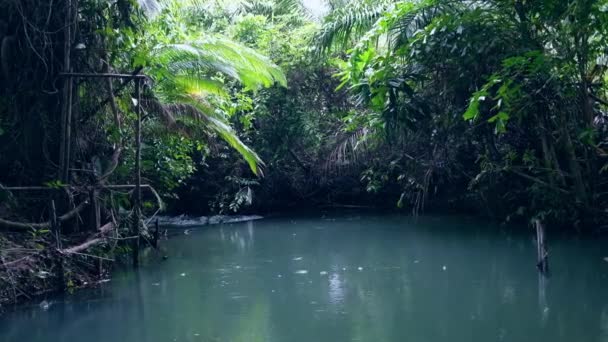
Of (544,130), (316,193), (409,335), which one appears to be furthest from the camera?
(316,193)

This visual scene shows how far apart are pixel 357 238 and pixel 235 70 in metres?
3.34

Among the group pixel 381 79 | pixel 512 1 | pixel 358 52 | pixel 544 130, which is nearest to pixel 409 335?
pixel 381 79

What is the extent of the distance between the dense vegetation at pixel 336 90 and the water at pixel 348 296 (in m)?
0.72

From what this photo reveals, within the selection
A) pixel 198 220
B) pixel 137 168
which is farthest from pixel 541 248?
pixel 198 220

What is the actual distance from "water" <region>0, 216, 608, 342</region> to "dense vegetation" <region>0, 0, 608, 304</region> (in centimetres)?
72

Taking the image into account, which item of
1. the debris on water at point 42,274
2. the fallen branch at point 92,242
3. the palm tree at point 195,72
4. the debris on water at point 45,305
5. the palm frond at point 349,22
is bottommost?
the debris on water at point 45,305

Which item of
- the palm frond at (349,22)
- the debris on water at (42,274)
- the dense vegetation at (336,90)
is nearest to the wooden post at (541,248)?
the dense vegetation at (336,90)

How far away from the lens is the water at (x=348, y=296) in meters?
5.46

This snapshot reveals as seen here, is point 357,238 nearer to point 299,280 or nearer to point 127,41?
point 299,280

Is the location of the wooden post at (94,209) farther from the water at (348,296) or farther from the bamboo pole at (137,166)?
the water at (348,296)

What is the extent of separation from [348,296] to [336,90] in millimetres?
3703

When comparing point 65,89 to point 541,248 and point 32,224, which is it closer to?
point 32,224

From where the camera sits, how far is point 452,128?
9336mm

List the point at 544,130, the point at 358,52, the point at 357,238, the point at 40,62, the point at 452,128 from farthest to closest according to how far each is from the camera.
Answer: the point at 357,238, the point at 452,128, the point at 544,130, the point at 358,52, the point at 40,62
